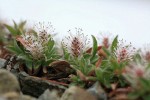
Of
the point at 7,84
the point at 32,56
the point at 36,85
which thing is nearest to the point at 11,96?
the point at 7,84

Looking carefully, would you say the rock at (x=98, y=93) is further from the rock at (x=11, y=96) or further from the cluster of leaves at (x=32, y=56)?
the cluster of leaves at (x=32, y=56)

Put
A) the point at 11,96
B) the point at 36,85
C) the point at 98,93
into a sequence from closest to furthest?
the point at 11,96, the point at 98,93, the point at 36,85

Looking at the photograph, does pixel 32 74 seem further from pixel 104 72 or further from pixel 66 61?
pixel 104 72

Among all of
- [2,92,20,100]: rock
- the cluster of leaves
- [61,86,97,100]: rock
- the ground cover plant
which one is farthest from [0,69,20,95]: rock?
the cluster of leaves

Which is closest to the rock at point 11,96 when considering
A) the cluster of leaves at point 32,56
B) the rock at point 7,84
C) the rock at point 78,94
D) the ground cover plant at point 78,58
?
the rock at point 7,84

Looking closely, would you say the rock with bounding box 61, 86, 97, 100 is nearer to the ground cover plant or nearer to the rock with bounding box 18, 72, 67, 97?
the ground cover plant

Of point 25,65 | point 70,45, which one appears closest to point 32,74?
point 25,65

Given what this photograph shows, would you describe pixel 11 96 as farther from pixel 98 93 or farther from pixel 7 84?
pixel 98 93
